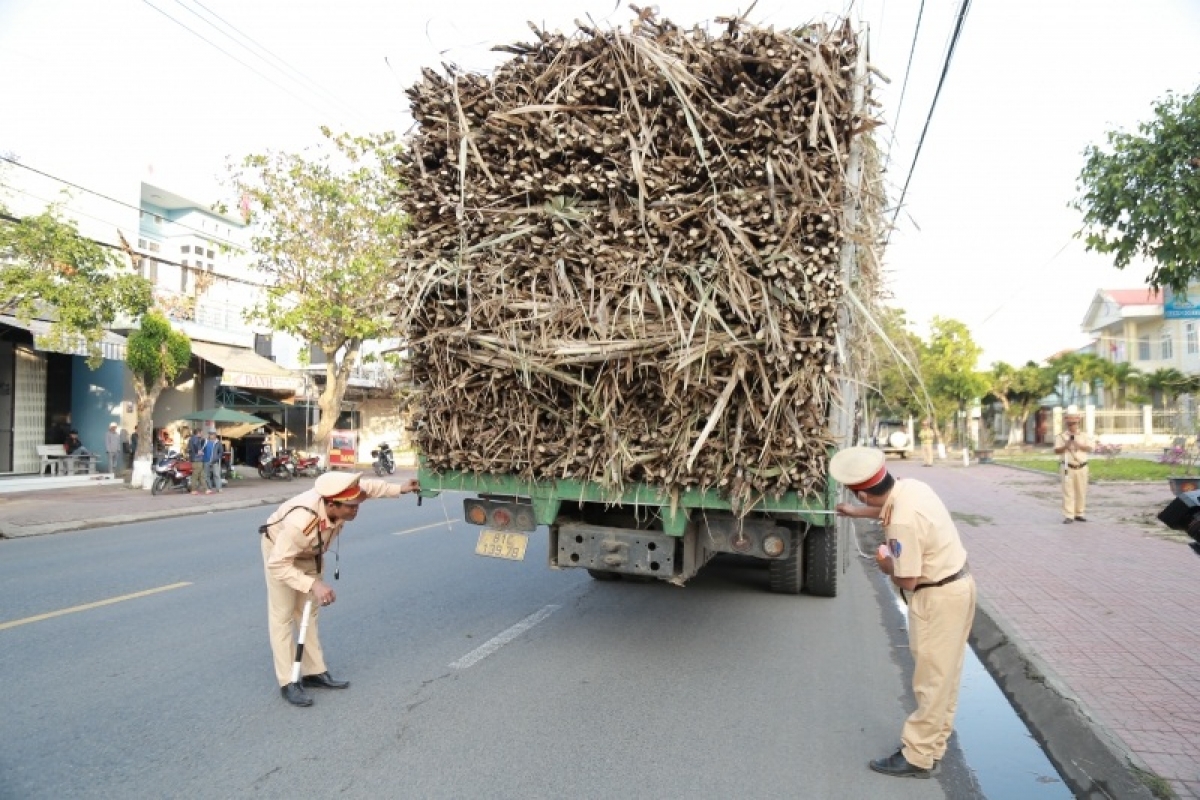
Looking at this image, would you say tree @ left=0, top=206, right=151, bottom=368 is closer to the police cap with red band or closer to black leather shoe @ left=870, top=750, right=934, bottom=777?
the police cap with red band

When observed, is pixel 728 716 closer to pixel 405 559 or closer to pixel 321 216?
pixel 405 559

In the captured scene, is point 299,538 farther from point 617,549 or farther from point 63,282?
point 63,282

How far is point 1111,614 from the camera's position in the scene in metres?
6.43

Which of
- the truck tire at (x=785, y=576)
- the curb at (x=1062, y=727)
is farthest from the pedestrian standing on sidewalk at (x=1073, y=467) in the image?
the curb at (x=1062, y=727)

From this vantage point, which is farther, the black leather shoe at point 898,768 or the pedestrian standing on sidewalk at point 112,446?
the pedestrian standing on sidewalk at point 112,446

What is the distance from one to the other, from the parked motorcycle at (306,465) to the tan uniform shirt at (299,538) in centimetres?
2087

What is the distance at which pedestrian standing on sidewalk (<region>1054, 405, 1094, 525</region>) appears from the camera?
11.7 m

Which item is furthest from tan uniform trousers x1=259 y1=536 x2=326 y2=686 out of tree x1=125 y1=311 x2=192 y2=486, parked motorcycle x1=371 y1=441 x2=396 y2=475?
parked motorcycle x1=371 y1=441 x2=396 y2=475

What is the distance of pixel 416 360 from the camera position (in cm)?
530

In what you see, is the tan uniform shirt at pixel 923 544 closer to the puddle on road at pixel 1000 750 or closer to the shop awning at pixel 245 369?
the puddle on road at pixel 1000 750

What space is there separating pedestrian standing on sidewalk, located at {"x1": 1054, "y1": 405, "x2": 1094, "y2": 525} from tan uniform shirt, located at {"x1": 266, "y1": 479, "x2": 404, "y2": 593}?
10778 mm

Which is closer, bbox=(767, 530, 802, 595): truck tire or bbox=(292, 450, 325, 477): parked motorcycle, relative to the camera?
bbox=(767, 530, 802, 595): truck tire

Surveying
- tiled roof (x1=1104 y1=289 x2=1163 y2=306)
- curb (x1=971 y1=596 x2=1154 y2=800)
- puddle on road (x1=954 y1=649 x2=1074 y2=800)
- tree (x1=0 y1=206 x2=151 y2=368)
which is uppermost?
tiled roof (x1=1104 y1=289 x2=1163 y2=306)

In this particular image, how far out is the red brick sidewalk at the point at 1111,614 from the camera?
4.14m
